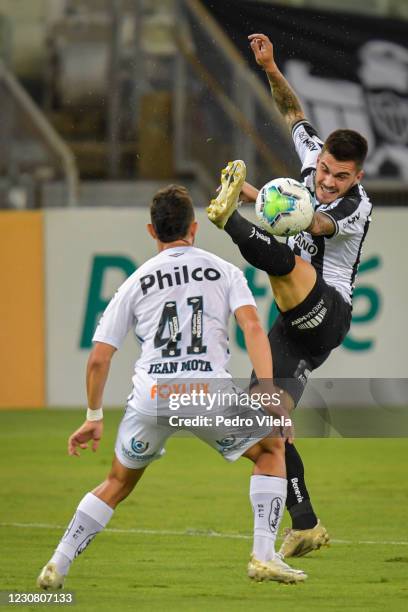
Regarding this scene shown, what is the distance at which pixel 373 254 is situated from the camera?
1485 centimetres

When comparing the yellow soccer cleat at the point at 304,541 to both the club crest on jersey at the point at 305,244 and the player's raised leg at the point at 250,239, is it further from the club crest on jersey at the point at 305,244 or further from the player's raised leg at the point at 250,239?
the club crest on jersey at the point at 305,244

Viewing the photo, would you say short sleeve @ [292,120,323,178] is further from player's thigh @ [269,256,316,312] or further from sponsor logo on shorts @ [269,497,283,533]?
sponsor logo on shorts @ [269,497,283,533]

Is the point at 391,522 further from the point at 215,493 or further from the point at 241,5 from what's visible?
the point at 241,5

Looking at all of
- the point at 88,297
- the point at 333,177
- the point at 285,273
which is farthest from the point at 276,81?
the point at 88,297

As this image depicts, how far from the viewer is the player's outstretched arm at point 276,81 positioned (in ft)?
26.3

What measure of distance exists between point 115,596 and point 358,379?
28.4 feet

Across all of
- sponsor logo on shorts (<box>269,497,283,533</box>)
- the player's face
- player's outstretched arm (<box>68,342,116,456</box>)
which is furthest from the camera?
the player's face

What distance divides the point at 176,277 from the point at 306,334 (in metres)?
1.37

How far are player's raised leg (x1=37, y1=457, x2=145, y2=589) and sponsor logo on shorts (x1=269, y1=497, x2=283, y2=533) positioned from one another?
624 mm

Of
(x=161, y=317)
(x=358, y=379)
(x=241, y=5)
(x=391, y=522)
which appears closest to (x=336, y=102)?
(x=241, y=5)

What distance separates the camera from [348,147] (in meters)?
7.24

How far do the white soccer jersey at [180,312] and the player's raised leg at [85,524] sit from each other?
20.1 inches

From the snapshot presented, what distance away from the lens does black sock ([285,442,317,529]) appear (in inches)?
285

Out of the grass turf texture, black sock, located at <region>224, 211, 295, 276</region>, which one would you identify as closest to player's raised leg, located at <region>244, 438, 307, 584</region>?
the grass turf texture
